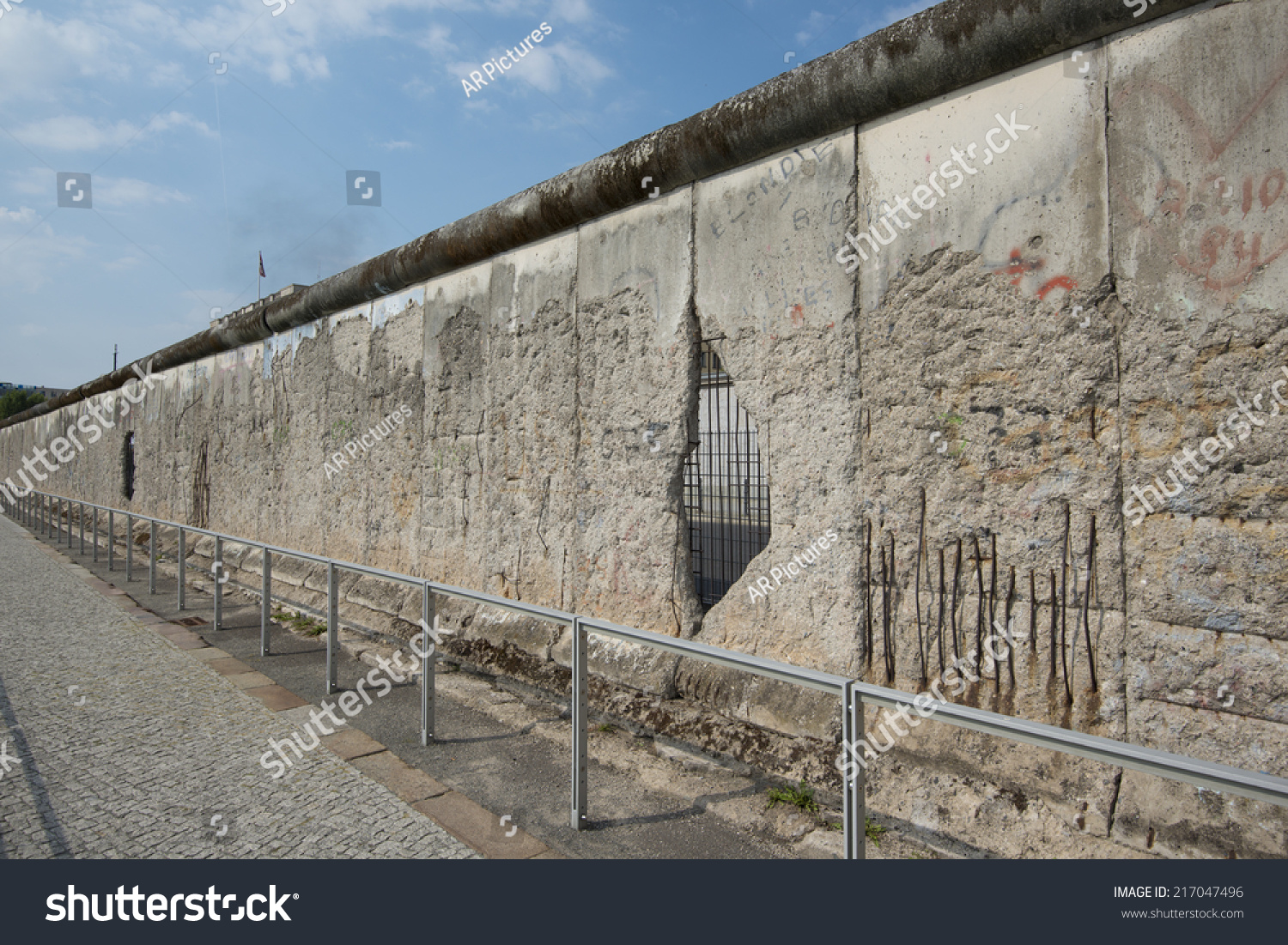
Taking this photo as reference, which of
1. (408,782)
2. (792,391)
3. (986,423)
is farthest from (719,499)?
(408,782)

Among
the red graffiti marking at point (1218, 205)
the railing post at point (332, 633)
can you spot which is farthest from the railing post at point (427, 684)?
the red graffiti marking at point (1218, 205)

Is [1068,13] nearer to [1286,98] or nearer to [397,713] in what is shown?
[1286,98]

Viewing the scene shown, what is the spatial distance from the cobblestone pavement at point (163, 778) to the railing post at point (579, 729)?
42 centimetres

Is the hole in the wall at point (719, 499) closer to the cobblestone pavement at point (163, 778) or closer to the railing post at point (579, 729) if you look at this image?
the railing post at point (579, 729)

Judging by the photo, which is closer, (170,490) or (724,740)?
(724,740)

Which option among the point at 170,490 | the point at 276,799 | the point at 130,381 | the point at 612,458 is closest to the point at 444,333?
the point at 612,458

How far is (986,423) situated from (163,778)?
374cm

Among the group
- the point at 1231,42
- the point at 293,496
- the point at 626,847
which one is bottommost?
the point at 626,847

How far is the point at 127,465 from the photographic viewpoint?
47.4 feet

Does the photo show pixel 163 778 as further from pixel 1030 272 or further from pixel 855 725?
pixel 1030 272

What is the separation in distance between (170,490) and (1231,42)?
530 inches

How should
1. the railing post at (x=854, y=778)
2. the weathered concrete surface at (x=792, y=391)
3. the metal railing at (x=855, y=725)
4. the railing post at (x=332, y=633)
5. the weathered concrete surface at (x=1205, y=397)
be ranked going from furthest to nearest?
the railing post at (x=332, y=633), the weathered concrete surface at (x=792, y=391), the weathered concrete surface at (x=1205, y=397), the railing post at (x=854, y=778), the metal railing at (x=855, y=725)

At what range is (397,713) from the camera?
4254 mm

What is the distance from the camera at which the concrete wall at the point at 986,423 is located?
94.8 inches
